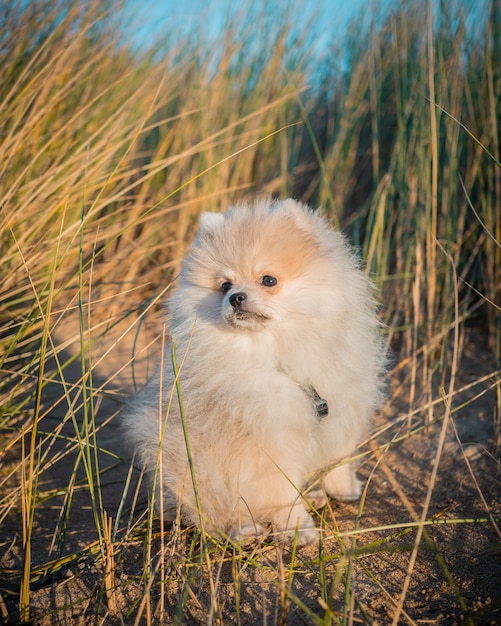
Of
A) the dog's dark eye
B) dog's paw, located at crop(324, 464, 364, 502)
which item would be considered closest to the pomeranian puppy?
the dog's dark eye

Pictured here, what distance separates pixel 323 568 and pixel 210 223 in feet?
4.10

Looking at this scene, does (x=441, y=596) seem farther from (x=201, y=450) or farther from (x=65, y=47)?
(x=65, y=47)

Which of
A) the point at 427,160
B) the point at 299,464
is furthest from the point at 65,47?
the point at 299,464

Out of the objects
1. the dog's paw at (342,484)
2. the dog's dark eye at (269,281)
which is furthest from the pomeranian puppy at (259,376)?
the dog's paw at (342,484)

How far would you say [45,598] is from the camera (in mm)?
1672

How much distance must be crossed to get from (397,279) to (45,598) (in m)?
2.46

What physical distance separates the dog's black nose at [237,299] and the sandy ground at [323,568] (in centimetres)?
69

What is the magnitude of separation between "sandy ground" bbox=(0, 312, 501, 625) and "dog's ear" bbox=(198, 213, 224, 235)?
886mm

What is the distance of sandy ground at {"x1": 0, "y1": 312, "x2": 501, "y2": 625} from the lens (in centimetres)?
148

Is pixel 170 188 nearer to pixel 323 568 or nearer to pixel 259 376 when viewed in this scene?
pixel 259 376

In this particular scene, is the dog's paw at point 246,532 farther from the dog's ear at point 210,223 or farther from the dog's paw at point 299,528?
the dog's ear at point 210,223

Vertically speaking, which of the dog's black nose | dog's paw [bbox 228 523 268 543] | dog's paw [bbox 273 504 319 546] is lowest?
dog's paw [bbox 273 504 319 546]

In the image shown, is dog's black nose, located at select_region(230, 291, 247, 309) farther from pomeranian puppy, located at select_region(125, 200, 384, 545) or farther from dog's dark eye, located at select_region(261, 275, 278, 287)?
dog's dark eye, located at select_region(261, 275, 278, 287)

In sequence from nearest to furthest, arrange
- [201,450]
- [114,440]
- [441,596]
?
[441,596], [201,450], [114,440]
